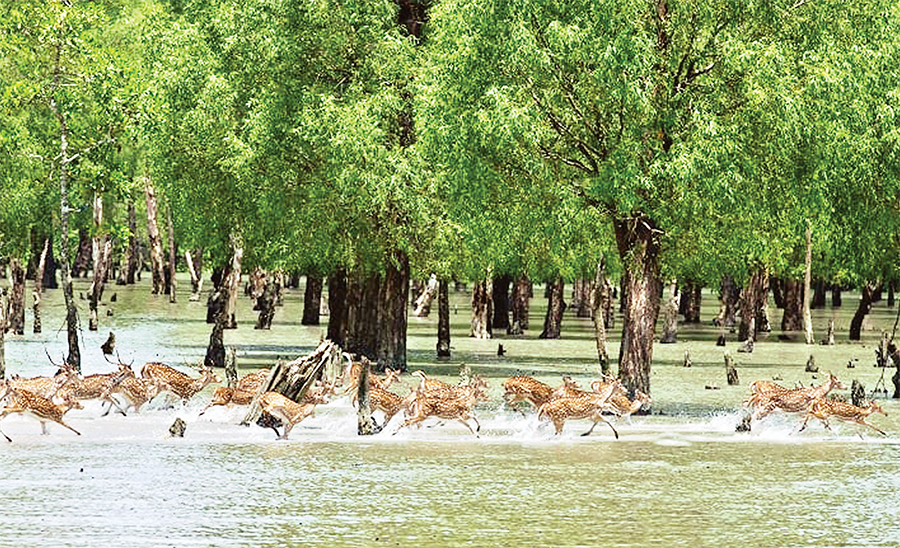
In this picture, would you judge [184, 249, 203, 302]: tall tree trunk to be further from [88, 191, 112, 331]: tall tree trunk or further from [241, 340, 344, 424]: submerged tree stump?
[241, 340, 344, 424]: submerged tree stump

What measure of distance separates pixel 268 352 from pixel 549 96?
813 inches

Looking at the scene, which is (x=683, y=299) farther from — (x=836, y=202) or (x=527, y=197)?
(x=527, y=197)

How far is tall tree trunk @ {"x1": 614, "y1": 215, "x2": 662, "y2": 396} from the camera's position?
34.7m

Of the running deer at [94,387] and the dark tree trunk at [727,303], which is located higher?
the dark tree trunk at [727,303]

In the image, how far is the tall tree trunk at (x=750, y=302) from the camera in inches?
2360

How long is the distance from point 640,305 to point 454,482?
11.7 m

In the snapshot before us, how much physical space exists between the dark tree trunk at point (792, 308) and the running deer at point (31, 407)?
51247 mm

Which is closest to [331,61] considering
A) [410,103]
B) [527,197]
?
[410,103]

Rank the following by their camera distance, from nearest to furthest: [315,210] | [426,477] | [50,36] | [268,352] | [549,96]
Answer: [426,477] < [549,96] < [50,36] < [315,210] < [268,352]

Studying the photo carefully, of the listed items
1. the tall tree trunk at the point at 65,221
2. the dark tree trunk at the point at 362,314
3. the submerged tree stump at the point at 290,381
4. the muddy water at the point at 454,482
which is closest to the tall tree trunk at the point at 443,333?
the dark tree trunk at the point at 362,314

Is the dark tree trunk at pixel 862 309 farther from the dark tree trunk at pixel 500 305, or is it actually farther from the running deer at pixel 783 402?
the running deer at pixel 783 402

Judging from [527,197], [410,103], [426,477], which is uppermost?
[410,103]

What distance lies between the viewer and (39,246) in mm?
86750

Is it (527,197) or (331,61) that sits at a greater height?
(331,61)
